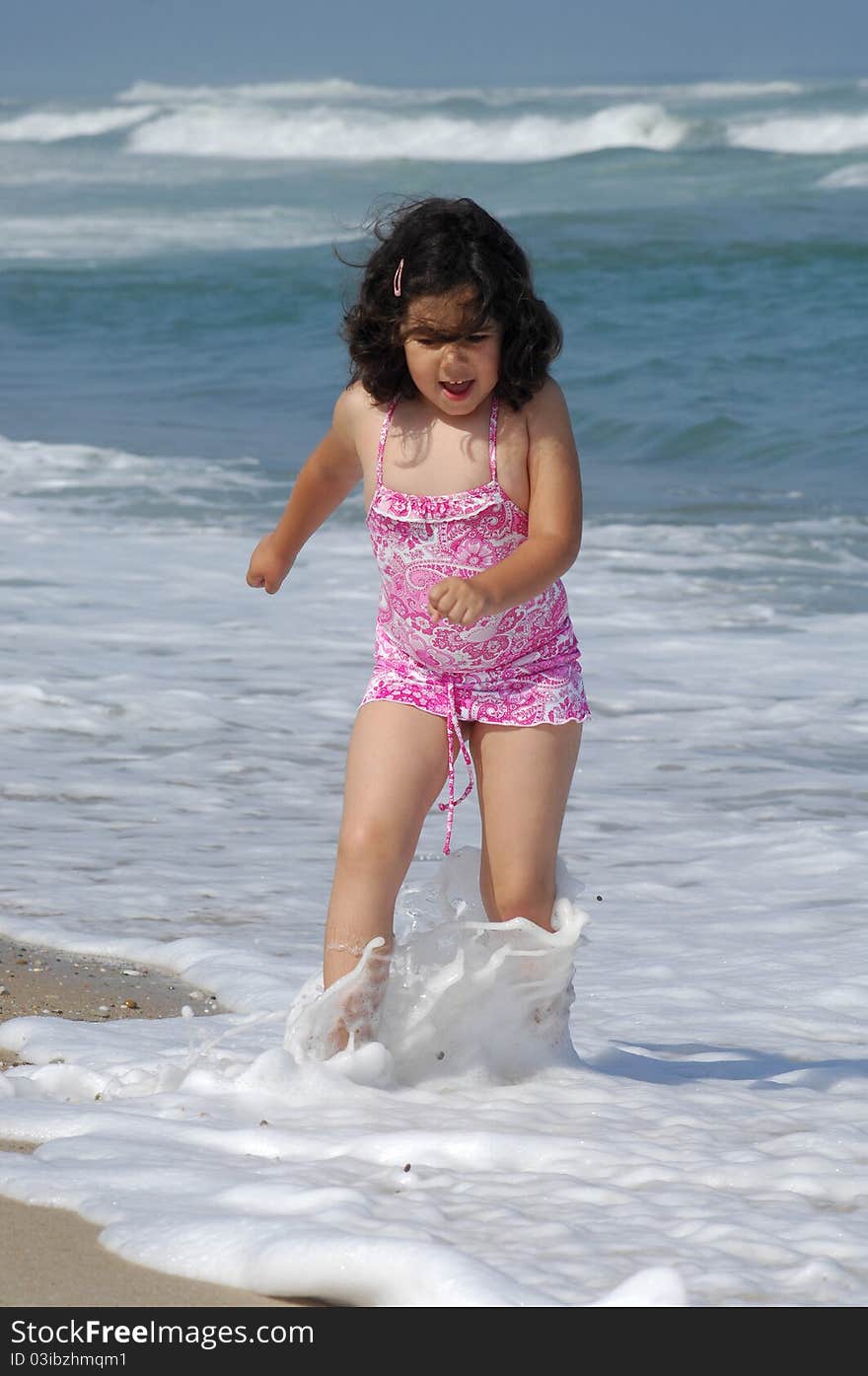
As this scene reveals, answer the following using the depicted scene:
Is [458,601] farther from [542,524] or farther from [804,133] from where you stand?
[804,133]

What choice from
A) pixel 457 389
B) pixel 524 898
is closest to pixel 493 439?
pixel 457 389

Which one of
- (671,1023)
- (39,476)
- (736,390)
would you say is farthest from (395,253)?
(736,390)

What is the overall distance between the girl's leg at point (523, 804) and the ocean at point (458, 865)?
0.08m

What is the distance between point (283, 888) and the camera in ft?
15.3

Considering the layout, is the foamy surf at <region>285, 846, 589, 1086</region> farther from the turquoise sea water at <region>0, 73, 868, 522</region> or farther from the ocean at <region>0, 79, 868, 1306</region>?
the turquoise sea water at <region>0, 73, 868, 522</region>

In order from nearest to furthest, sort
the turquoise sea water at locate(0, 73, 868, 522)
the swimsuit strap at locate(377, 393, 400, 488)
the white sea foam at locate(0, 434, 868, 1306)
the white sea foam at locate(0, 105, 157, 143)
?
the white sea foam at locate(0, 434, 868, 1306), the swimsuit strap at locate(377, 393, 400, 488), the turquoise sea water at locate(0, 73, 868, 522), the white sea foam at locate(0, 105, 157, 143)

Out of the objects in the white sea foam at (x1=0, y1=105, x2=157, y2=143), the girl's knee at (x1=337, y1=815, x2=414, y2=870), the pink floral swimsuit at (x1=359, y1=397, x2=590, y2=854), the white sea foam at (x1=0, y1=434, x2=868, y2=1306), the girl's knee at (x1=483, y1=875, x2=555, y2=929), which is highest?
the white sea foam at (x1=0, y1=105, x2=157, y2=143)

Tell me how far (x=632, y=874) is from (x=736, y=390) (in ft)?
35.1

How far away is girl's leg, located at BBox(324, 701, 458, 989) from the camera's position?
2.99m

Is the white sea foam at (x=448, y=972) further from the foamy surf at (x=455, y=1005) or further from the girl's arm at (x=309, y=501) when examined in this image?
the girl's arm at (x=309, y=501)

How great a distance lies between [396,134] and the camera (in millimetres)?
51875

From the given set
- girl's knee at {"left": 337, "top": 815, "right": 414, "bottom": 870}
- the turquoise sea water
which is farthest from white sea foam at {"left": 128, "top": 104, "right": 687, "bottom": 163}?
girl's knee at {"left": 337, "top": 815, "right": 414, "bottom": 870}

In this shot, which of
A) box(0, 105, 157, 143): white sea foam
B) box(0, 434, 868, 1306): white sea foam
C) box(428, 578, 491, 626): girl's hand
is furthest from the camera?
box(0, 105, 157, 143): white sea foam

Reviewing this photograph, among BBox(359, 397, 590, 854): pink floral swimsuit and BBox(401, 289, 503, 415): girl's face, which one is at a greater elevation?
BBox(401, 289, 503, 415): girl's face
